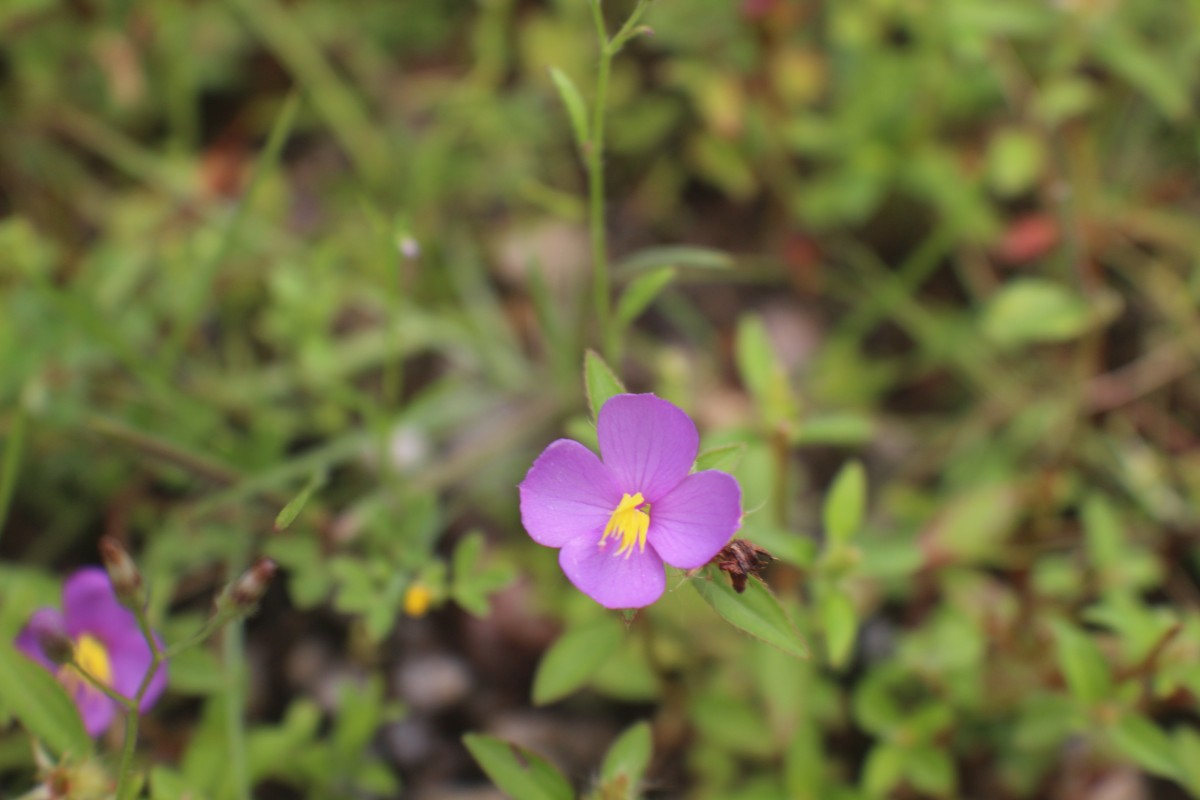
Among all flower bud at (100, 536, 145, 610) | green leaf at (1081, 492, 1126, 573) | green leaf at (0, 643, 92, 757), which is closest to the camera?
flower bud at (100, 536, 145, 610)

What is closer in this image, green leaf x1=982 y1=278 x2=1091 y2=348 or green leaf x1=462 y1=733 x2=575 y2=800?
green leaf x1=462 y1=733 x2=575 y2=800

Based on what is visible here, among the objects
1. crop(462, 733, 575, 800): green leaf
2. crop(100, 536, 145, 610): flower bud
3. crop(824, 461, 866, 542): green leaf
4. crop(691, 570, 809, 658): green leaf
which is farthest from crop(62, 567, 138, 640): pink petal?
crop(824, 461, 866, 542): green leaf

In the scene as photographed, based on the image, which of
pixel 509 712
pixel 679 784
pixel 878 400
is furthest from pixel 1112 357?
pixel 509 712

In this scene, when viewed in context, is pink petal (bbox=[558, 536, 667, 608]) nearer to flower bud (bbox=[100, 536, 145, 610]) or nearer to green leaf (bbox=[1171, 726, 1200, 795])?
flower bud (bbox=[100, 536, 145, 610])

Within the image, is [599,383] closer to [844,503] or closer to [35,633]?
[844,503]

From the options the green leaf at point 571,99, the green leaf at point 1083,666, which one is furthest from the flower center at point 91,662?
the green leaf at point 1083,666

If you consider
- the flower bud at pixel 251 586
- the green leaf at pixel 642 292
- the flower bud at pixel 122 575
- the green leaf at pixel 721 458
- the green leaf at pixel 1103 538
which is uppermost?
the flower bud at pixel 122 575

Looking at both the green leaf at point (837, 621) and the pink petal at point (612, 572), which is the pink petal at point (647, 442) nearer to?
the pink petal at point (612, 572)

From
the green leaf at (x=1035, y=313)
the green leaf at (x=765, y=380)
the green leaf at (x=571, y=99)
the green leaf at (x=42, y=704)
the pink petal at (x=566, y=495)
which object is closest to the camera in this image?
the pink petal at (x=566, y=495)
